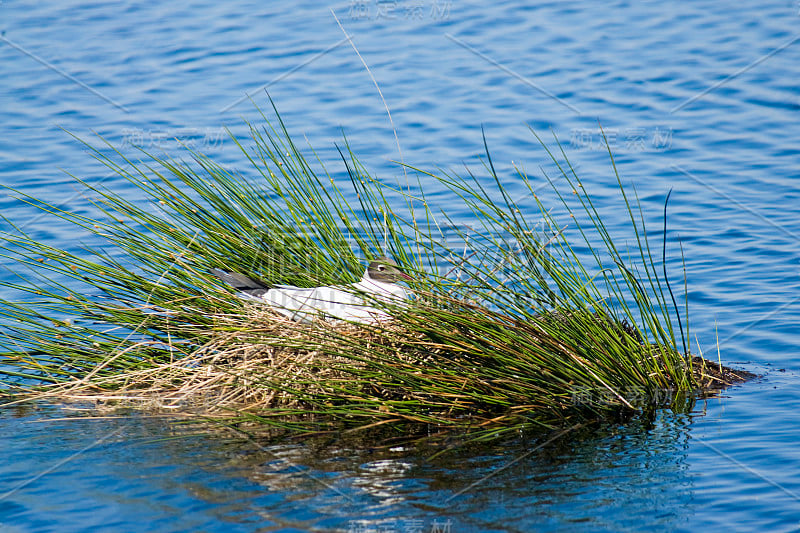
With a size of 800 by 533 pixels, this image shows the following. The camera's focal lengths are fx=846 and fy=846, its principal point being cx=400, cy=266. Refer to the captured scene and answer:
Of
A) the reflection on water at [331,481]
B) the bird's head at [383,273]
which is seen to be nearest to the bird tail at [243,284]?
the bird's head at [383,273]

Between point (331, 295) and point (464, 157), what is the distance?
15.4ft

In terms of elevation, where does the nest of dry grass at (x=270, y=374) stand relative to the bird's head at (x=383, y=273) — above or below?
below

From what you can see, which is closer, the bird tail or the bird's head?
the bird's head

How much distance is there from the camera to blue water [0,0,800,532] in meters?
3.76

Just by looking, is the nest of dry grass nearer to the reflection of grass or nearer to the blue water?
the reflection of grass

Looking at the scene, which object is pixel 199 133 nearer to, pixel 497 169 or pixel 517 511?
pixel 497 169

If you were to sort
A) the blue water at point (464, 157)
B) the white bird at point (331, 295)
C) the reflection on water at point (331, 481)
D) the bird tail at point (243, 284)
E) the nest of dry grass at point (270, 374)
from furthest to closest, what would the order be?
the bird tail at point (243, 284), the white bird at point (331, 295), the nest of dry grass at point (270, 374), the blue water at point (464, 157), the reflection on water at point (331, 481)

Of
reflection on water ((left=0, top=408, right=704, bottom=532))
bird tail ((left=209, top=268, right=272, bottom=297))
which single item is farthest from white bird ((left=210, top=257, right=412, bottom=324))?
reflection on water ((left=0, top=408, right=704, bottom=532))

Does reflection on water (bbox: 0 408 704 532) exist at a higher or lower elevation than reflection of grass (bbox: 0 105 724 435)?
lower

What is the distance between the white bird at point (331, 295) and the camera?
4.44 meters

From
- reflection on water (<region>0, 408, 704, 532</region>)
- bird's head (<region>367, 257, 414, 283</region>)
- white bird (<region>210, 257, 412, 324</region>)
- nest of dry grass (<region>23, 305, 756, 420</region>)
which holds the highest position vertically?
bird's head (<region>367, 257, 414, 283</region>)

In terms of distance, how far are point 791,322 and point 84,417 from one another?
472 cm

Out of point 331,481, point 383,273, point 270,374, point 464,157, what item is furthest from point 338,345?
point 464,157

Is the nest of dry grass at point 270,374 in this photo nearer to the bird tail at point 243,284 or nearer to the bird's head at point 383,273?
the bird tail at point 243,284
